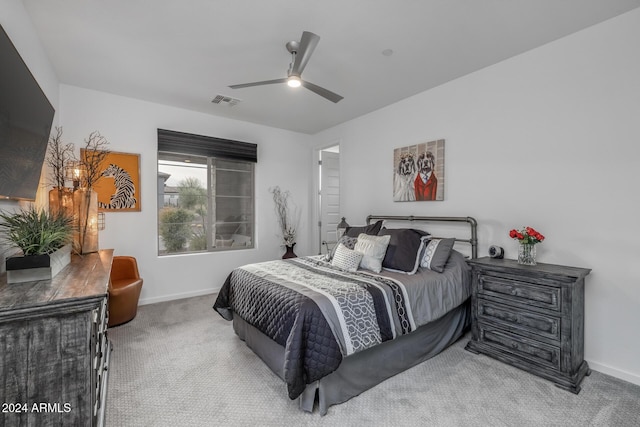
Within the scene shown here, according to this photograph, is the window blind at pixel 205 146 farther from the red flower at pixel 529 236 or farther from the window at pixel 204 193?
the red flower at pixel 529 236

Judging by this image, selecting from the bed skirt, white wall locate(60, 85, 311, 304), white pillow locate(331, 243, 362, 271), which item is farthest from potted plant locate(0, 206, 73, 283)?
white wall locate(60, 85, 311, 304)

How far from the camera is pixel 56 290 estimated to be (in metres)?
1.27

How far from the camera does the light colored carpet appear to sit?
1791 millimetres

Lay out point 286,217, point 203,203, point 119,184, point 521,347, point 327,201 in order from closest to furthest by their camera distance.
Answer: point 521,347
point 119,184
point 203,203
point 286,217
point 327,201

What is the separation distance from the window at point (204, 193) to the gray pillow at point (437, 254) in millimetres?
2978

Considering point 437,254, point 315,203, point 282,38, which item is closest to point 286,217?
point 315,203

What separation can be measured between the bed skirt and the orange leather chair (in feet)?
4.30

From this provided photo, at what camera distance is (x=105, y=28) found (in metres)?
2.33

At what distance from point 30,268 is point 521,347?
10.8ft

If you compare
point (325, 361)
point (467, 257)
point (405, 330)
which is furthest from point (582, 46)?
point (325, 361)

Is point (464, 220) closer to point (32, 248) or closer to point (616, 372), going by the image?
point (616, 372)

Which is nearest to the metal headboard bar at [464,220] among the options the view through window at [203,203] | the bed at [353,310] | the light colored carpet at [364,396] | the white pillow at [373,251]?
the bed at [353,310]

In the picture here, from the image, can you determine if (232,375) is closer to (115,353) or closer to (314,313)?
(314,313)

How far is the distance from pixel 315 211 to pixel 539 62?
3.70 m
